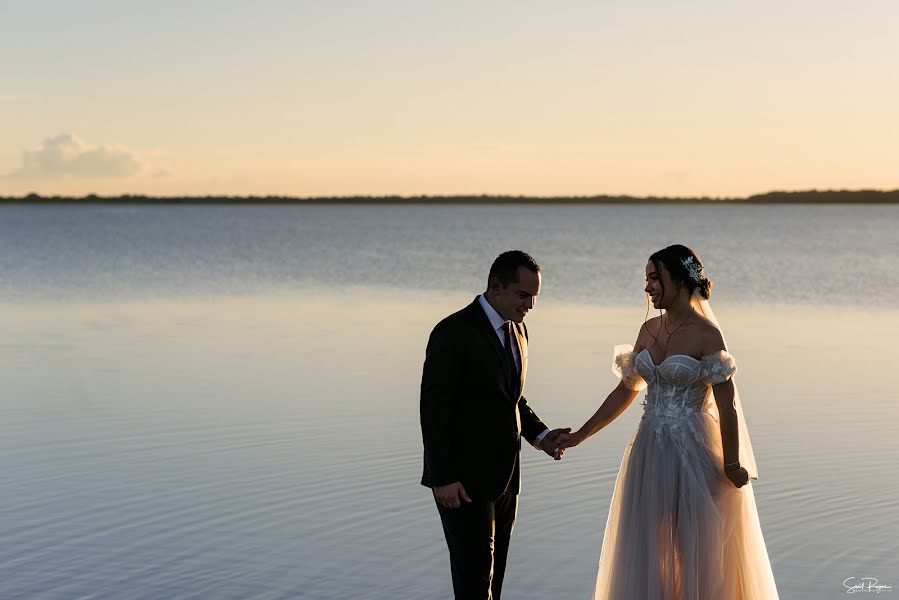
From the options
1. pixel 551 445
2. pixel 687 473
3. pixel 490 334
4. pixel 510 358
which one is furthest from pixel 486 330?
pixel 687 473

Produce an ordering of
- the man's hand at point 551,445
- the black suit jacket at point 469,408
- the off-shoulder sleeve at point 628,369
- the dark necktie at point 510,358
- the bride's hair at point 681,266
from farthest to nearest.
Answer: 1. the man's hand at point 551,445
2. the off-shoulder sleeve at point 628,369
3. the bride's hair at point 681,266
4. the dark necktie at point 510,358
5. the black suit jacket at point 469,408

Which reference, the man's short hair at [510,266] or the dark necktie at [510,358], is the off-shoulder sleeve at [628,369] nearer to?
the dark necktie at [510,358]

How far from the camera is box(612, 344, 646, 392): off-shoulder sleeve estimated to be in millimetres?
5801

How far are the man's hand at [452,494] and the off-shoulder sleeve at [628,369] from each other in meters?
1.10

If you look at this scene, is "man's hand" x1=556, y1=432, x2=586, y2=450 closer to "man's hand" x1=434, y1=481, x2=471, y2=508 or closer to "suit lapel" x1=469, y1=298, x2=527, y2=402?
"suit lapel" x1=469, y1=298, x2=527, y2=402

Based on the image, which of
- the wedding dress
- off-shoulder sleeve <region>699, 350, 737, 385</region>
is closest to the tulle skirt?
the wedding dress

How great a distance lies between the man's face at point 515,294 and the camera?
204 inches

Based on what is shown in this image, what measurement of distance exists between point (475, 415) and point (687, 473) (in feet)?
3.42

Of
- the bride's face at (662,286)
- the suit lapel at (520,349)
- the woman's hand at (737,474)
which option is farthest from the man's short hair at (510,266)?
the woman's hand at (737,474)

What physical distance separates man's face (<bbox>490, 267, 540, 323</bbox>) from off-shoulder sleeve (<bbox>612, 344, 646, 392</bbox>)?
792 mm

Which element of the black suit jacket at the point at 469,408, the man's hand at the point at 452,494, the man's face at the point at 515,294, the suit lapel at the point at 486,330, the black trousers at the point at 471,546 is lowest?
the black trousers at the point at 471,546

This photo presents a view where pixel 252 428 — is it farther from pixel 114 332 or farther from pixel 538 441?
pixel 114 332

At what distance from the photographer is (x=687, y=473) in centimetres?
554

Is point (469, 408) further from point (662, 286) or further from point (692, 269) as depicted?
point (692, 269)
